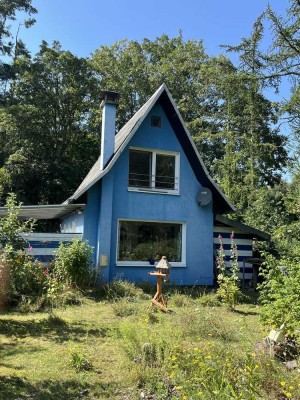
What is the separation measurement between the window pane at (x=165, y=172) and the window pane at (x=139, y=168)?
1.09 feet

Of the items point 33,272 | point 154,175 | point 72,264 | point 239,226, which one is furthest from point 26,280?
point 239,226

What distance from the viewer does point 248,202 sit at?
22672 millimetres

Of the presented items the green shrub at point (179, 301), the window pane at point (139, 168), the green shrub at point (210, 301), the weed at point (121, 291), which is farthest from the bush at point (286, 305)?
the window pane at point (139, 168)

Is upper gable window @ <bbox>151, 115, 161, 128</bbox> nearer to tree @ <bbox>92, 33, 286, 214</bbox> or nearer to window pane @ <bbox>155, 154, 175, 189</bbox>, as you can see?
window pane @ <bbox>155, 154, 175, 189</bbox>

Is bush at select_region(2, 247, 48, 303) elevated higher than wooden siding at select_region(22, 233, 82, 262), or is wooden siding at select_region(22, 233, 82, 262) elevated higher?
wooden siding at select_region(22, 233, 82, 262)

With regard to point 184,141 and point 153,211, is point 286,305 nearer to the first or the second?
point 153,211

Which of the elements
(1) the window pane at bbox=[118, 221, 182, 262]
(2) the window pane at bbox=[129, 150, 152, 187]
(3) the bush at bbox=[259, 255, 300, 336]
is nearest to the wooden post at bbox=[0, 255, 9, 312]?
(3) the bush at bbox=[259, 255, 300, 336]

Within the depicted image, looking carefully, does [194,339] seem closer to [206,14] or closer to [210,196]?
[210,196]

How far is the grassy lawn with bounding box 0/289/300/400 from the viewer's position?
3.76 m

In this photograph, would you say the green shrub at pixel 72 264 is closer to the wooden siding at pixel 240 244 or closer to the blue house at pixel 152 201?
the blue house at pixel 152 201

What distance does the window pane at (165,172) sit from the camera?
1370cm

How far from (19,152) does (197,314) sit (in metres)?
22.9

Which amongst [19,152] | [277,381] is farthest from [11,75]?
[277,381]

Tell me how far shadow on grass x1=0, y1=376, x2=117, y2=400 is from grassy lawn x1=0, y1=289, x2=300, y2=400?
0.4 inches
